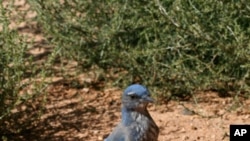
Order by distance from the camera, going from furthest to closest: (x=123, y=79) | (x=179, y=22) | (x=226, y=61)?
(x=123, y=79) < (x=226, y=61) < (x=179, y=22)

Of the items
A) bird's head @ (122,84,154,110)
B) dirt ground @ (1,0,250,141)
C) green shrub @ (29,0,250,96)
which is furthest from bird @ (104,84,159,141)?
green shrub @ (29,0,250,96)

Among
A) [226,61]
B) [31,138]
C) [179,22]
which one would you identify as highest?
[179,22]

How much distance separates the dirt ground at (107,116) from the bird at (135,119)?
33.5 inches

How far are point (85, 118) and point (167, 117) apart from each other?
0.58 meters

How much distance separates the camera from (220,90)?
4.97 m

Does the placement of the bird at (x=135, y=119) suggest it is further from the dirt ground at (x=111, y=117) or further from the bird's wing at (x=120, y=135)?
the dirt ground at (x=111, y=117)

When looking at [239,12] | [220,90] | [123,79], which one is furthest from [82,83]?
[239,12]

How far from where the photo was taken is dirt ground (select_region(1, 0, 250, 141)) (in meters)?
4.50

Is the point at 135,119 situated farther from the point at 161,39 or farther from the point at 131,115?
the point at 161,39

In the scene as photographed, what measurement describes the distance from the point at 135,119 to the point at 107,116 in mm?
1323

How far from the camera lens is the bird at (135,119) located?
3465mm

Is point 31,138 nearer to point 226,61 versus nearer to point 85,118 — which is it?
point 85,118

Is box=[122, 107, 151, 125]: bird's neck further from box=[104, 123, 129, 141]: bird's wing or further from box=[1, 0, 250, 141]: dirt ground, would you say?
box=[1, 0, 250, 141]: dirt ground

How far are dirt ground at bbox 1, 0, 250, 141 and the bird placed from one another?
0.85 metres
